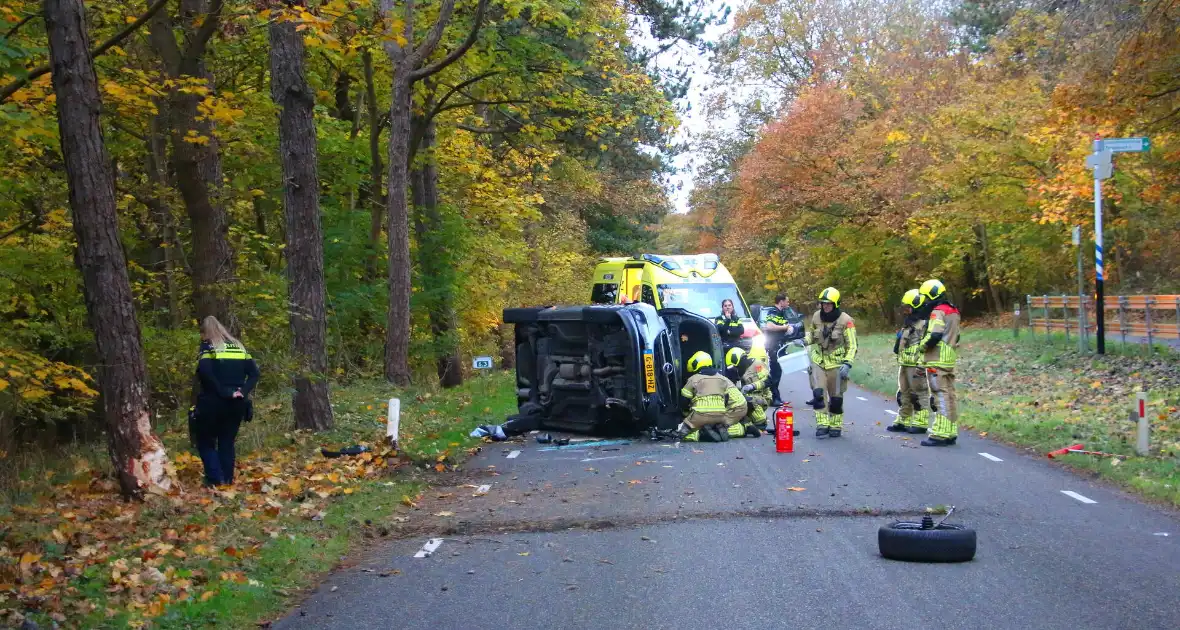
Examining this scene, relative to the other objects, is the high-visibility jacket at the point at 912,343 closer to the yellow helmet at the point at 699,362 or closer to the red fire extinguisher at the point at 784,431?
the red fire extinguisher at the point at 784,431

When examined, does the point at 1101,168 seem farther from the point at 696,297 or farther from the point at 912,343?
the point at 912,343

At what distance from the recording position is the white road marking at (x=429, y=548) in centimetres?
802

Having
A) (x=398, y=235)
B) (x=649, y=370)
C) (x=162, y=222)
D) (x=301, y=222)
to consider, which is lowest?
(x=649, y=370)

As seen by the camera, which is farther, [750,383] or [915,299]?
[750,383]

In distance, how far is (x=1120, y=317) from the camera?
24531 mm

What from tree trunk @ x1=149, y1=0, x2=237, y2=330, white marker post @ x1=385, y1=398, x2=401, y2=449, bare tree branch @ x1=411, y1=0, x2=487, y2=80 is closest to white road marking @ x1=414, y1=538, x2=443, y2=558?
white marker post @ x1=385, y1=398, x2=401, y2=449

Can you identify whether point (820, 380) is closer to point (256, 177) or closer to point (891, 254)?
point (256, 177)

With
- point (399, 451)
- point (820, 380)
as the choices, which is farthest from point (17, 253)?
point (820, 380)

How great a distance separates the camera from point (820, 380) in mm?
14938

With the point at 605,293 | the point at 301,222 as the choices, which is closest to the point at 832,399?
the point at 301,222

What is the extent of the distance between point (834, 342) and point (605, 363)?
310cm

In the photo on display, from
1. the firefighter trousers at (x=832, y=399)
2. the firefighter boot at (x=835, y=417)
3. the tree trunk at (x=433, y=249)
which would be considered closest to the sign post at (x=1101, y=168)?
the firefighter trousers at (x=832, y=399)

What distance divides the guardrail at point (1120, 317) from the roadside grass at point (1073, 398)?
357mm

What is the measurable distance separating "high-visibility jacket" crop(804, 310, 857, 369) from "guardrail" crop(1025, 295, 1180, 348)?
34.7 ft
